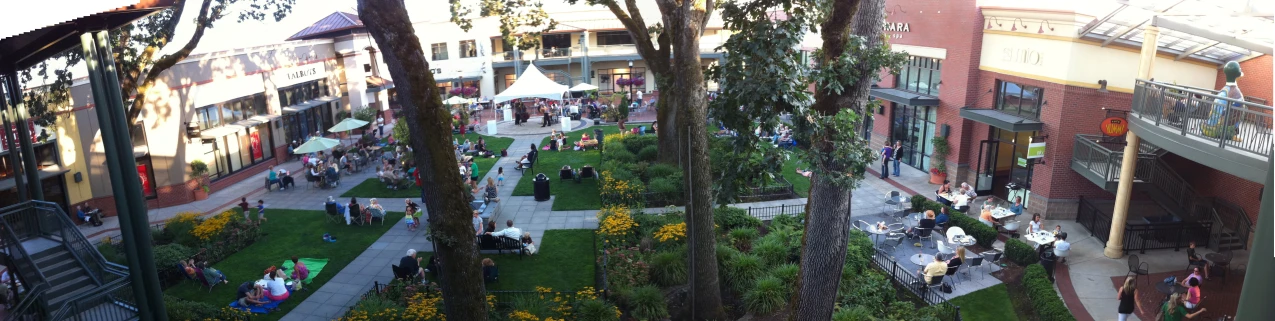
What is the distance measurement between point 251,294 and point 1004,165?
2034 centimetres

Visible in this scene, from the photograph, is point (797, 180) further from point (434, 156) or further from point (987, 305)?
point (434, 156)

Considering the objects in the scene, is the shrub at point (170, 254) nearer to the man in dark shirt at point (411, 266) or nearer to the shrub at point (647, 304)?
the man in dark shirt at point (411, 266)

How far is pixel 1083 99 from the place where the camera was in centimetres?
1783

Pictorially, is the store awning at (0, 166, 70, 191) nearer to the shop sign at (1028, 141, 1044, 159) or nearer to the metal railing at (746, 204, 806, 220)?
the metal railing at (746, 204, 806, 220)

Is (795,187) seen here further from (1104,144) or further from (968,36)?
(1104,144)

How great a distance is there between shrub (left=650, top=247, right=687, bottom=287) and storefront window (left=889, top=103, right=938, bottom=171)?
12.6 m

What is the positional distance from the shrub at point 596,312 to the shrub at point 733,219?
215 inches

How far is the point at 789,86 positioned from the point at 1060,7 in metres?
13.1

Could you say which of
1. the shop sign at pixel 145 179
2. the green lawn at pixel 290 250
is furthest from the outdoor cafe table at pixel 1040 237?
the shop sign at pixel 145 179

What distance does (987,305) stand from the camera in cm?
1373

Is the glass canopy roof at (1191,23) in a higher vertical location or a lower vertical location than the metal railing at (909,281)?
higher

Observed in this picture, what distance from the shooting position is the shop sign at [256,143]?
27.9 m

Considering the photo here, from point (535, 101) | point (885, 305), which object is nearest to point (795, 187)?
point (885, 305)

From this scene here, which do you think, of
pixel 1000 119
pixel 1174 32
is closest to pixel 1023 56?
pixel 1000 119
